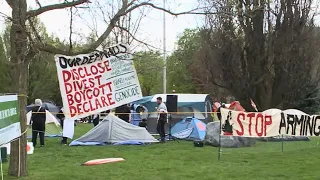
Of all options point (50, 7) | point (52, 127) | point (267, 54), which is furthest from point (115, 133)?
point (267, 54)

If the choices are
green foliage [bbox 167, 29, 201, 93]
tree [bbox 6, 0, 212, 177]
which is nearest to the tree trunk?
tree [bbox 6, 0, 212, 177]

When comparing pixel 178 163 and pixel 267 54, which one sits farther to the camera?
pixel 267 54

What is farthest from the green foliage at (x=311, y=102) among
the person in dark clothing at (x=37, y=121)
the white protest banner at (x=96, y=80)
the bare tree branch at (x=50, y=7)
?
the bare tree branch at (x=50, y=7)

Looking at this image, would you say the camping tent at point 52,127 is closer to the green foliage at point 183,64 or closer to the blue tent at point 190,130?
the blue tent at point 190,130

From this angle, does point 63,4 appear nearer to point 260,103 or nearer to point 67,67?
point 67,67

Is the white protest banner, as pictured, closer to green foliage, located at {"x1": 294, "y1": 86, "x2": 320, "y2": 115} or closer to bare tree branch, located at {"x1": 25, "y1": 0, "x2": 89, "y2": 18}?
bare tree branch, located at {"x1": 25, "y1": 0, "x2": 89, "y2": 18}

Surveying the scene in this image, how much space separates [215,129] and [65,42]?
763 cm

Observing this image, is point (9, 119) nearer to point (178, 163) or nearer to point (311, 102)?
point (178, 163)

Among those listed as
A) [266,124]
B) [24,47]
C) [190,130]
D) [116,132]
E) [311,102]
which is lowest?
[190,130]

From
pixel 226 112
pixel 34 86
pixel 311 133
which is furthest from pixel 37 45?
pixel 34 86

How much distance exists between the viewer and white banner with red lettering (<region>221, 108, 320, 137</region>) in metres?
12.0

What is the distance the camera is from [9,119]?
8359 millimetres

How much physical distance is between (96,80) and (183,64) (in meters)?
49.3

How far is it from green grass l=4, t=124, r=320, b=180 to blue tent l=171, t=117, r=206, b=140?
203 centimetres
